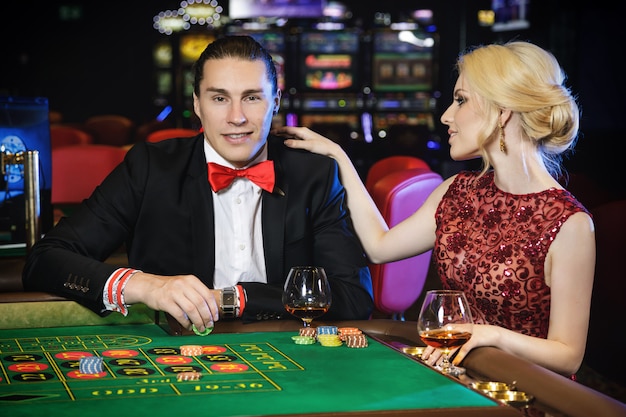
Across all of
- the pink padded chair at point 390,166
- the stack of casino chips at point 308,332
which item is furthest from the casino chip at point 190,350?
the pink padded chair at point 390,166

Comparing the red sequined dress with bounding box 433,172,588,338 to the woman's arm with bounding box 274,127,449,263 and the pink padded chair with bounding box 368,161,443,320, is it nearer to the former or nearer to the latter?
the woman's arm with bounding box 274,127,449,263

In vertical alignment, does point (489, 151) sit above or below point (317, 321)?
above

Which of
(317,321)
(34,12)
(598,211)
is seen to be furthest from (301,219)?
(34,12)

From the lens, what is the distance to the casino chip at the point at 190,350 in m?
1.62

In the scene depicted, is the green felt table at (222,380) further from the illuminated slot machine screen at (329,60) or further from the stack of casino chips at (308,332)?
the illuminated slot machine screen at (329,60)

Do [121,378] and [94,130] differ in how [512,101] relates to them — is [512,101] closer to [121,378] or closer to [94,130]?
[121,378]

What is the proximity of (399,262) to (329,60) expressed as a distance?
270 inches

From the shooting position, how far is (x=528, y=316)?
224cm

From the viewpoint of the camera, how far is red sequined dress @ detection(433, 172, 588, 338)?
2.18m

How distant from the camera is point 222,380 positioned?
145cm

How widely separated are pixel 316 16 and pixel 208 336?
8.59 metres

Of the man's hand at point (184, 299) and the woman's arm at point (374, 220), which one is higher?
the woman's arm at point (374, 220)

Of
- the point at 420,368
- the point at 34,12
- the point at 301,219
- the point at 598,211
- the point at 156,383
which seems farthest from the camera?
the point at 34,12

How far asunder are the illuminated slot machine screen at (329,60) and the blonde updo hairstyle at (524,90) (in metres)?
7.78
